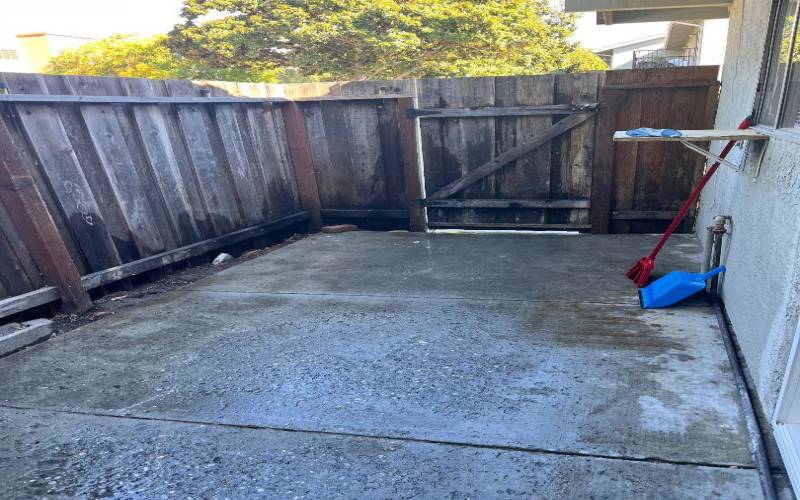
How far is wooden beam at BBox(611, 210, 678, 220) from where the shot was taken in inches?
168

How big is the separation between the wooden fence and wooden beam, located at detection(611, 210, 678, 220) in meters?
0.01

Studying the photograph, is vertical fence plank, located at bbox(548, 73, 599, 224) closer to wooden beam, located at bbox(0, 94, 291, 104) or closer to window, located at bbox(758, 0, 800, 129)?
window, located at bbox(758, 0, 800, 129)

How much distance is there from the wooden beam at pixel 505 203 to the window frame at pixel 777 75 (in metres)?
2.10

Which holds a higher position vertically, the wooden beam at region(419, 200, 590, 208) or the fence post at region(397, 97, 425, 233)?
the fence post at region(397, 97, 425, 233)

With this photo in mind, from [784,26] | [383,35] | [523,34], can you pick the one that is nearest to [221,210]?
[784,26]

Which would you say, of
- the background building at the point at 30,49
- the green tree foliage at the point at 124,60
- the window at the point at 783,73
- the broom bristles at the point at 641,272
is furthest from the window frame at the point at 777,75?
the background building at the point at 30,49

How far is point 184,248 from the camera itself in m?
4.18

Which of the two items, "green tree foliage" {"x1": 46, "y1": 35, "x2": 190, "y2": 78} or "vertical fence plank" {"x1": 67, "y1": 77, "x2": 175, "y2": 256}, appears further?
"green tree foliage" {"x1": 46, "y1": 35, "x2": 190, "y2": 78}

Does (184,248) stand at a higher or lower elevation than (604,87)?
lower

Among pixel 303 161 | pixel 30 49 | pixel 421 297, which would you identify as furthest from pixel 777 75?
pixel 30 49

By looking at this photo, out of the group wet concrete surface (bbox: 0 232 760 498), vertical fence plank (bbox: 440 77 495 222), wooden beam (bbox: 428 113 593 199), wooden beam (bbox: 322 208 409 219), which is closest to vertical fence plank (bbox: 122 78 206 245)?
wet concrete surface (bbox: 0 232 760 498)

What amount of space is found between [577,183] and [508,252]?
1.15 m

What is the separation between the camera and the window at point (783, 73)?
1950mm

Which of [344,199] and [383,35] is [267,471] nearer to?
[344,199]
